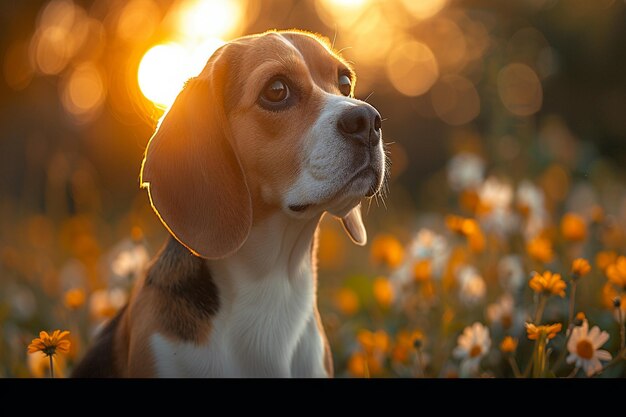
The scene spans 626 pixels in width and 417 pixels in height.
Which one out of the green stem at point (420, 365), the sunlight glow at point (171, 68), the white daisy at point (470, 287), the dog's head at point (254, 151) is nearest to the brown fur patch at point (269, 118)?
the dog's head at point (254, 151)

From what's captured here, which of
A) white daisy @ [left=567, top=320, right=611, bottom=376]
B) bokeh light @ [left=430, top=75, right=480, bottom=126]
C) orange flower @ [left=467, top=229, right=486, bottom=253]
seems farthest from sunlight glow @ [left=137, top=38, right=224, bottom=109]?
bokeh light @ [left=430, top=75, right=480, bottom=126]

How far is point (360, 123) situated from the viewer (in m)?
2.66

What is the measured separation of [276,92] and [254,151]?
260 millimetres

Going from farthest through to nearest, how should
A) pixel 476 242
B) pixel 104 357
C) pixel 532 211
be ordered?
pixel 532 211 < pixel 476 242 < pixel 104 357

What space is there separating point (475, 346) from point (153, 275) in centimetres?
144

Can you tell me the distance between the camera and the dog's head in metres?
2.70

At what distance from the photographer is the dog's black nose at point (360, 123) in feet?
8.65

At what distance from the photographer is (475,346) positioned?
3115mm

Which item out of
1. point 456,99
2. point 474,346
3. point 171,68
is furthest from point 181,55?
point 456,99

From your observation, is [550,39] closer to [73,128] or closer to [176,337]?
[73,128]

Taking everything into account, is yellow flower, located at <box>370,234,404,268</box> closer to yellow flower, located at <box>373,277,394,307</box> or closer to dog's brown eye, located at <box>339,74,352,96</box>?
yellow flower, located at <box>373,277,394,307</box>

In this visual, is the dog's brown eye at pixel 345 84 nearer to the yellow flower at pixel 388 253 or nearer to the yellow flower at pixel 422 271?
the yellow flower at pixel 422 271

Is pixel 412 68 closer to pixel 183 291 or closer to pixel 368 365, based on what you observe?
pixel 368 365
